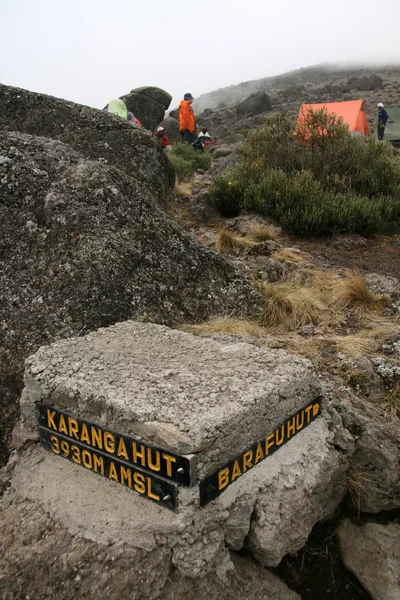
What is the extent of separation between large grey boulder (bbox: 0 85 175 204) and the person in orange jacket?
29.7 ft

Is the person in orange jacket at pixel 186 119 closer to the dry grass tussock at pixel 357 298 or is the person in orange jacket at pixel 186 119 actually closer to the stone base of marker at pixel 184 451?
the dry grass tussock at pixel 357 298

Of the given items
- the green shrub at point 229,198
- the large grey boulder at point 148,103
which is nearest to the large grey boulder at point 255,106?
the large grey boulder at point 148,103

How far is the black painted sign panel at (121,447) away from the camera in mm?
2398

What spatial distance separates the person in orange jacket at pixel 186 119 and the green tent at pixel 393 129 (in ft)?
21.2

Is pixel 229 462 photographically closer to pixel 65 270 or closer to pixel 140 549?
pixel 140 549

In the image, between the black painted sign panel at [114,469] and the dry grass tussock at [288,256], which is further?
the dry grass tussock at [288,256]

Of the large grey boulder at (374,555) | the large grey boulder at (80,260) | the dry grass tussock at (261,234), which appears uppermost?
the large grey boulder at (80,260)

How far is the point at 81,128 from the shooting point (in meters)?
6.72

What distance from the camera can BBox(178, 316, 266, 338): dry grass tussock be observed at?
13.7 feet

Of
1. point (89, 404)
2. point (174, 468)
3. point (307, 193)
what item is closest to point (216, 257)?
point (89, 404)

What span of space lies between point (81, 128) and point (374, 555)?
5641 mm

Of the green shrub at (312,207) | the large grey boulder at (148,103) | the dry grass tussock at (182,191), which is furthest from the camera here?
the large grey boulder at (148,103)

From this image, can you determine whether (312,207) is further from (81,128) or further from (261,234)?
(81,128)

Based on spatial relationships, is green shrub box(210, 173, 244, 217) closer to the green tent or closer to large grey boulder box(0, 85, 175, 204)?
large grey boulder box(0, 85, 175, 204)
